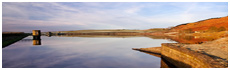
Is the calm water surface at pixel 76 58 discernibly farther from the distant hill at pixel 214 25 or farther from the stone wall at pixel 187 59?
the distant hill at pixel 214 25

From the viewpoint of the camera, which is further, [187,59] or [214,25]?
[214,25]

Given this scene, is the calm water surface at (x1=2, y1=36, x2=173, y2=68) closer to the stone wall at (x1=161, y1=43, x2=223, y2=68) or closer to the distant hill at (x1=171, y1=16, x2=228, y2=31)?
the stone wall at (x1=161, y1=43, x2=223, y2=68)

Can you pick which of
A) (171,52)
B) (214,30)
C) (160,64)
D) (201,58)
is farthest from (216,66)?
(214,30)

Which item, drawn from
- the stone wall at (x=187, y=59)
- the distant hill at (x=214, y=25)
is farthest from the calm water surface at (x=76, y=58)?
the distant hill at (x=214, y=25)

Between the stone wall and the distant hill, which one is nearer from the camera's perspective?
the stone wall

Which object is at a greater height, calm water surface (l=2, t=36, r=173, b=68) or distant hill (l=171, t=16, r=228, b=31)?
distant hill (l=171, t=16, r=228, b=31)

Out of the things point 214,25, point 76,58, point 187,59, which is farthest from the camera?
point 214,25

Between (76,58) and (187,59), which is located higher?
(187,59)

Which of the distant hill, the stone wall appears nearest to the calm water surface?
the stone wall

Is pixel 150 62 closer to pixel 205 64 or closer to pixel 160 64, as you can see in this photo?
pixel 160 64

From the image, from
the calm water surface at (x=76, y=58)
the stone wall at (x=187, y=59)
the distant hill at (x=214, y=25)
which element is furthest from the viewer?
the distant hill at (x=214, y=25)

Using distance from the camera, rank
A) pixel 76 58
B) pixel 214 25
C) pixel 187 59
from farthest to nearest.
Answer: pixel 214 25 → pixel 76 58 → pixel 187 59

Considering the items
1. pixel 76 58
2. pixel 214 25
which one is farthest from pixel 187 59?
pixel 214 25

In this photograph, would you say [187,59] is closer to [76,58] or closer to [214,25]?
[76,58]
